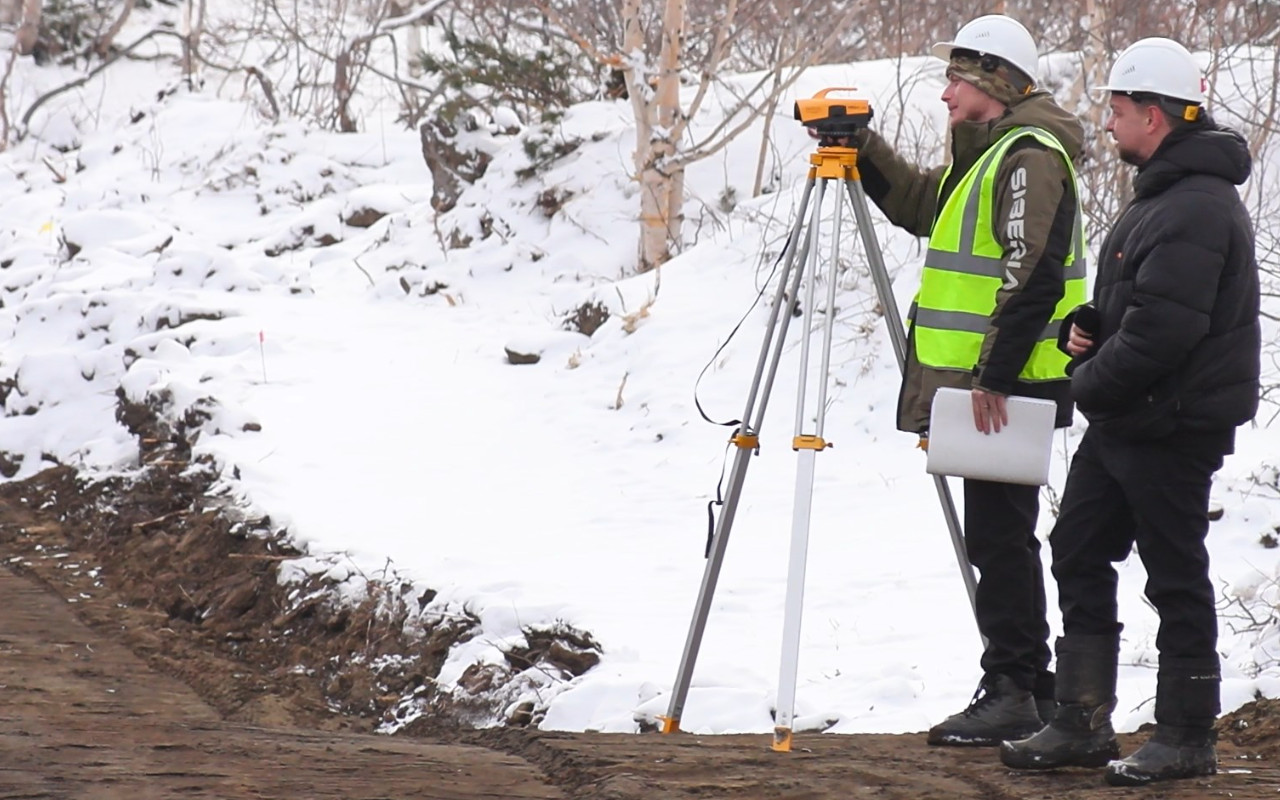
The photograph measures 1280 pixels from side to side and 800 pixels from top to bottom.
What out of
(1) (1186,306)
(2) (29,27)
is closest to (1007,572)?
(1) (1186,306)

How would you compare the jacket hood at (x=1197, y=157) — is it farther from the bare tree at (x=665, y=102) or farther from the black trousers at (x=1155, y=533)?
the bare tree at (x=665, y=102)

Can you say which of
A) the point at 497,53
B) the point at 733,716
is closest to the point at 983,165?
the point at 733,716

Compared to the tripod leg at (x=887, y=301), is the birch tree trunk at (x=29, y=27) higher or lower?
higher

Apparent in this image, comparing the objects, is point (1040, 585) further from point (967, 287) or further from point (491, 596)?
point (491, 596)

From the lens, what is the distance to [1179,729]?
344 cm

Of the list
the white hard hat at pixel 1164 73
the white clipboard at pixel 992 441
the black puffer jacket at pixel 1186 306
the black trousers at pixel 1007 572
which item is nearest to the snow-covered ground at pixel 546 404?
the black trousers at pixel 1007 572

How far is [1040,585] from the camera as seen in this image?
3.92m

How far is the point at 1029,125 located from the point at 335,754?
2392mm

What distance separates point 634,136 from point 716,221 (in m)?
1.83

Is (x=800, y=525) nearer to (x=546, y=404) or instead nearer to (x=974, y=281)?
(x=974, y=281)

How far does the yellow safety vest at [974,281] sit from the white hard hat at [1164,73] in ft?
1.26

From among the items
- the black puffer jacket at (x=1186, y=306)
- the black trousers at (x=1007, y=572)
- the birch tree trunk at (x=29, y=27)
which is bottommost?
the black trousers at (x=1007, y=572)

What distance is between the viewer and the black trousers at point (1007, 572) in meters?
3.84

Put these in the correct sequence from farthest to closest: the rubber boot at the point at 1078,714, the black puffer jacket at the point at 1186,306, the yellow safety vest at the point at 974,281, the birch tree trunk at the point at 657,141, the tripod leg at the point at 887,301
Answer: the birch tree trunk at the point at 657,141
the tripod leg at the point at 887,301
the yellow safety vest at the point at 974,281
the rubber boot at the point at 1078,714
the black puffer jacket at the point at 1186,306
